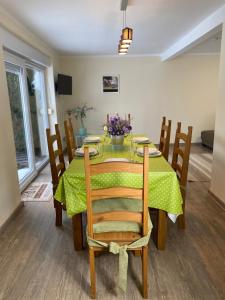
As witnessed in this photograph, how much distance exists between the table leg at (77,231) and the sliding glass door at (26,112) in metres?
1.68

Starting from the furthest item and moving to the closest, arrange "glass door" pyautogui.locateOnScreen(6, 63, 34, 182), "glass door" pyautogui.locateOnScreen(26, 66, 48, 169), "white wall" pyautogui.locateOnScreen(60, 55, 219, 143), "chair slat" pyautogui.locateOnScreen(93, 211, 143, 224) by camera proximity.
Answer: "white wall" pyautogui.locateOnScreen(60, 55, 219, 143), "glass door" pyautogui.locateOnScreen(26, 66, 48, 169), "glass door" pyautogui.locateOnScreen(6, 63, 34, 182), "chair slat" pyautogui.locateOnScreen(93, 211, 143, 224)

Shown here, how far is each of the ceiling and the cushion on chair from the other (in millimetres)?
2152

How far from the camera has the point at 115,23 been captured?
10.3 ft

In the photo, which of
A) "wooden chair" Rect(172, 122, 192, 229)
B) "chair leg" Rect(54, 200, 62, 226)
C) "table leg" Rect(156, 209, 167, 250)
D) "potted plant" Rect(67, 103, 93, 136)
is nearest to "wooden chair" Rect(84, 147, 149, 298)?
"table leg" Rect(156, 209, 167, 250)

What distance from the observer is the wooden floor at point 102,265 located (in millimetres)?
1579

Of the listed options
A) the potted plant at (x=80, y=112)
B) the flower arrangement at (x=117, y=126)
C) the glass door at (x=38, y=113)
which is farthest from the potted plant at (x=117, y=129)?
the potted plant at (x=80, y=112)

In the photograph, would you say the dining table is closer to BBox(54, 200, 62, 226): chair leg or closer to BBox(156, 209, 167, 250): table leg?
BBox(156, 209, 167, 250): table leg

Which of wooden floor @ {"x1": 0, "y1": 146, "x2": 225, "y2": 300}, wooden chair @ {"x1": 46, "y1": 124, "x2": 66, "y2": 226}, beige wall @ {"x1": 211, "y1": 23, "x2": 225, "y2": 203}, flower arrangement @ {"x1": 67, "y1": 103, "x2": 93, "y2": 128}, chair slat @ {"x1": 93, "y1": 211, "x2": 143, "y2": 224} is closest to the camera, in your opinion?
chair slat @ {"x1": 93, "y1": 211, "x2": 143, "y2": 224}

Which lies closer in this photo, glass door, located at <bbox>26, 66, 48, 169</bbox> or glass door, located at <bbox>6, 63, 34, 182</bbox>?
glass door, located at <bbox>6, 63, 34, 182</bbox>

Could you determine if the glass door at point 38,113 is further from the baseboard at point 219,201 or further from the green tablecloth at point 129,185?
the baseboard at point 219,201

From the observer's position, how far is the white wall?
566 centimetres

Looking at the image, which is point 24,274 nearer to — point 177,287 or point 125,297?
point 125,297

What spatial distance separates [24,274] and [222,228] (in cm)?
192

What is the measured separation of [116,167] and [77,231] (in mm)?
940
